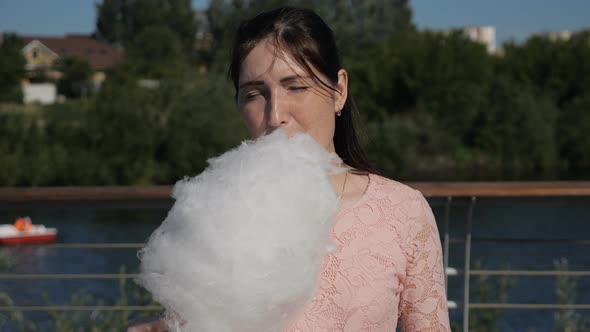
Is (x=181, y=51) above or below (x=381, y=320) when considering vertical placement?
above

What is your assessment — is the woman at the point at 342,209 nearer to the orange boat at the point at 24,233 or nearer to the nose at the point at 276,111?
the nose at the point at 276,111

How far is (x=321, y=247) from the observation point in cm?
84

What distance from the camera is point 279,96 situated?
918 mm

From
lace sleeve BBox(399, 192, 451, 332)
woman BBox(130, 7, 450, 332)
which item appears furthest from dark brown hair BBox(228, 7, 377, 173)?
lace sleeve BBox(399, 192, 451, 332)

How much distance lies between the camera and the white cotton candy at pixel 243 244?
0.77 m

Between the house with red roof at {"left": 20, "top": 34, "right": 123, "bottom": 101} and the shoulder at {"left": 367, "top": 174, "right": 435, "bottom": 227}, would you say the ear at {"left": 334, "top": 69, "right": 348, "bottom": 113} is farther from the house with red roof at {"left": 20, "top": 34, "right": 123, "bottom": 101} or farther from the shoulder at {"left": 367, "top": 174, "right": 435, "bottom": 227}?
the house with red roof at {"left": 20, "top": 34, "right": 123, "bottom": 101}

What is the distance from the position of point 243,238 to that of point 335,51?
316 mm

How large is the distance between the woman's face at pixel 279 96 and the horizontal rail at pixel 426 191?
4.15ft

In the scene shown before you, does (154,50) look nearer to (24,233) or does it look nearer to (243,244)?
(24,233)

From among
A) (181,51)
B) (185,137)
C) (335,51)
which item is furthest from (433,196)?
(181,51)

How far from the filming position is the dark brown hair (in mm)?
935

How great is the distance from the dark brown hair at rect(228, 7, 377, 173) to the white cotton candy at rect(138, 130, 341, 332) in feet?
0.46

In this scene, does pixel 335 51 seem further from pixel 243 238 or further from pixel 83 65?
pixel 83 65

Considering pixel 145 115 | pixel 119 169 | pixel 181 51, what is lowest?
pixel 119 169
